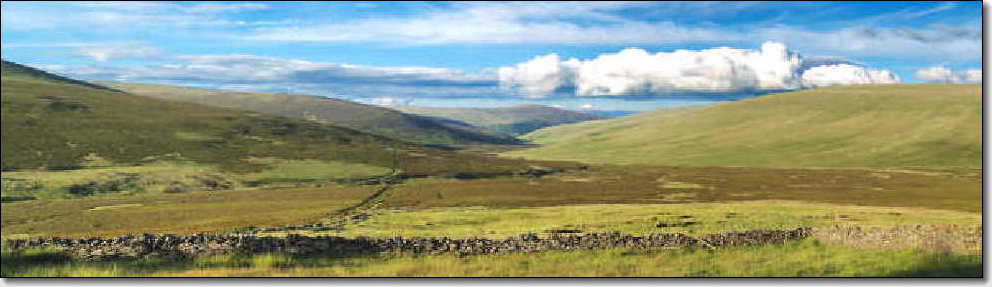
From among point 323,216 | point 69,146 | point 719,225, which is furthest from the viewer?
point 69,146


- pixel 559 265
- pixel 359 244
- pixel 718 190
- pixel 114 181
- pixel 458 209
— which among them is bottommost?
pixel 458 209

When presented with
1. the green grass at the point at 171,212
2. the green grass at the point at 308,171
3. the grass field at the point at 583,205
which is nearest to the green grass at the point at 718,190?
the grass field at the point at 583,205

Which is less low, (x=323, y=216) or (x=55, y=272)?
(x=55, y=272)

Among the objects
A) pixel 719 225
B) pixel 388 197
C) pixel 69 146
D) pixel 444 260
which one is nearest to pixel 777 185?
pixel 388 197

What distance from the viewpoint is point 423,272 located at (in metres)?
19.9

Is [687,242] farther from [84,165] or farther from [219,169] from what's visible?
[84,165]

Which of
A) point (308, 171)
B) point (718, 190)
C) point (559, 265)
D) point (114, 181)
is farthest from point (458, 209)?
point (308, 171)

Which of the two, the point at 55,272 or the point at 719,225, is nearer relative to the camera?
the point at 55,272

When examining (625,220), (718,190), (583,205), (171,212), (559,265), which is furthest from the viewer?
(718,190)

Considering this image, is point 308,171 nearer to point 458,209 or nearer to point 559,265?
point 458,209

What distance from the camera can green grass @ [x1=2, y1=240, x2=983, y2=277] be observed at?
19594mm

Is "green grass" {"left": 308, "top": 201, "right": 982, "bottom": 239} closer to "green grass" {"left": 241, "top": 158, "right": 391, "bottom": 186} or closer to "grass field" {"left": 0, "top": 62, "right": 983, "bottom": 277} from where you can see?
"grass field" {"left": 0, "top": 62, "right": 983, "bottom": 277}

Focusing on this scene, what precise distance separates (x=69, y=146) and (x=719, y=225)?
573 feet

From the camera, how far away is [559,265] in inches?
850
